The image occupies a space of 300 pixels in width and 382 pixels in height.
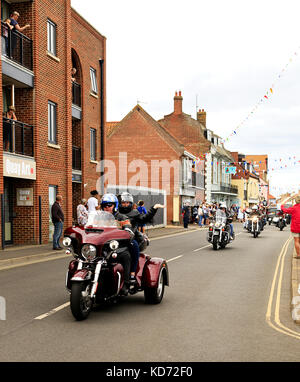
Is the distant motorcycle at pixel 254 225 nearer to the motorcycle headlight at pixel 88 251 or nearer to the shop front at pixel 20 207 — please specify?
the shop front at pixel 20 207

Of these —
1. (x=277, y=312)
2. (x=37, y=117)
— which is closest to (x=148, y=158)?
(x=37, y=117)

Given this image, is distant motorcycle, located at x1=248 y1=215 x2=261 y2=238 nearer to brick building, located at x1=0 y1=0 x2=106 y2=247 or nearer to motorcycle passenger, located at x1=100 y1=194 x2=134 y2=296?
brick building, located at x1=0 y1=0 x2=106 y2=247

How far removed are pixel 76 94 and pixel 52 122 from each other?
3670 mm

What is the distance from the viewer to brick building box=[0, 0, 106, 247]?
17.0 m

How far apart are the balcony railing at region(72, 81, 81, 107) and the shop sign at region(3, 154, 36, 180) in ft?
20.1

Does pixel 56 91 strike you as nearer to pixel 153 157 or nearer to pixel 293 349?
pixel 293 349

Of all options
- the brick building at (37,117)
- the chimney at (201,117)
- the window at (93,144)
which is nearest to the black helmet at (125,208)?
the brick building at (37,117)

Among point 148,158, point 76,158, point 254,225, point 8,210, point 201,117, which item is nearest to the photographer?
point 8,210

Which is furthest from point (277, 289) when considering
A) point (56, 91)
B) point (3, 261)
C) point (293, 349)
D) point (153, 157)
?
point (153, 157)

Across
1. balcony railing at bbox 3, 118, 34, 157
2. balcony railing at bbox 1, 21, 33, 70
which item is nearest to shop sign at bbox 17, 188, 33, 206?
balcony railing at bbox 3, 118, 34, 157

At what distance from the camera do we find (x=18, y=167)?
55.4 feet
